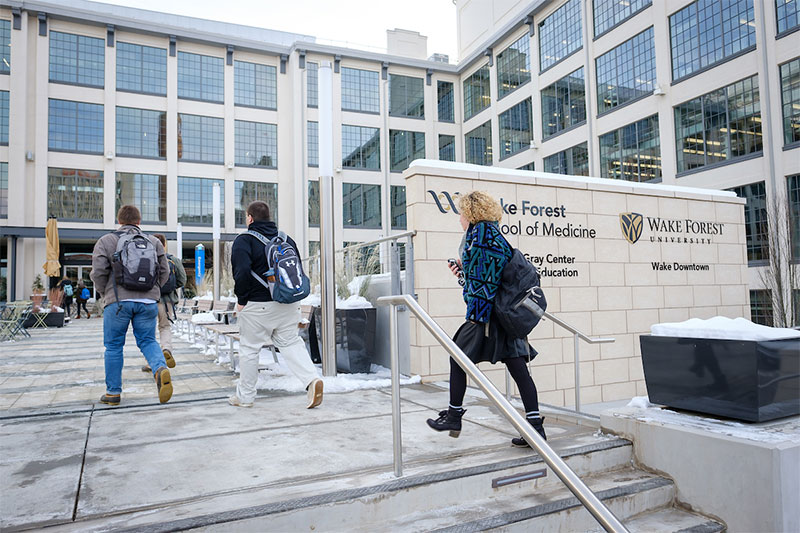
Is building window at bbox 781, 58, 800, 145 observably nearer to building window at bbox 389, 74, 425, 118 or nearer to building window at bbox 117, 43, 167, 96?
building window at bbox 389, 74, 425, 118

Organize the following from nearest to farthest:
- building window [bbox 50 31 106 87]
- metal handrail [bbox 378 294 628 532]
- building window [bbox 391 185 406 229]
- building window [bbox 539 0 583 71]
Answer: metal handrail [bbox 378 294 628 532], building window [bbox 539 0 583 71], building window [bbox 50 31 106 87], building window [bbox 391 185 406 229]

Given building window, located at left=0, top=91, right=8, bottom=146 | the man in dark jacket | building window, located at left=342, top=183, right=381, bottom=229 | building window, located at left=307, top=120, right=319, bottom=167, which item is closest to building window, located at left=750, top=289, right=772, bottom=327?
the man in dark jacket

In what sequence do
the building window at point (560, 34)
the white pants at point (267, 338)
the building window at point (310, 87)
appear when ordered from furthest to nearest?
1. the building window at point (310, 87)
2. the building window at point (560, 34)
3. the white pants at point (267, 338)

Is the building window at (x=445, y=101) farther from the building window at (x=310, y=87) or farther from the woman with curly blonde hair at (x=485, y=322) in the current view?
the woman with curly blonde hair at (x=485, y=322)

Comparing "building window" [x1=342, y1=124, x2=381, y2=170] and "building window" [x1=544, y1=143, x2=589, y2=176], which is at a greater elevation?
"building window" [x1=342, y1=124, x2=381, y2=170]

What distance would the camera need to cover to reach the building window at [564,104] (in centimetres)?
2627

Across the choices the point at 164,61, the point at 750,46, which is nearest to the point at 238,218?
the point at 164,61

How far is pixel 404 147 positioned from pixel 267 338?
105 feet

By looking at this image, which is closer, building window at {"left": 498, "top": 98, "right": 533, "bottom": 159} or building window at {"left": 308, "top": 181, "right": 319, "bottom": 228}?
building window at {"left": 498, "top": 98, "right": 533, "bottom": 159}

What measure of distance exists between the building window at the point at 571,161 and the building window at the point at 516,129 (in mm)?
2144

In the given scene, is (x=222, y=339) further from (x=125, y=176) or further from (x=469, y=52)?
(x=469, y=52)

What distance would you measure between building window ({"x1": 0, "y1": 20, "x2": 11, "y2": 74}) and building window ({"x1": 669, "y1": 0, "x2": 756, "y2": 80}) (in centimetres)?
3055

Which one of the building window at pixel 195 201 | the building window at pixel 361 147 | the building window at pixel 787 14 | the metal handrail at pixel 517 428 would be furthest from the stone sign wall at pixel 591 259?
the building window at pixel 361 147

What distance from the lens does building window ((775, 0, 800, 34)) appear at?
1677cm
